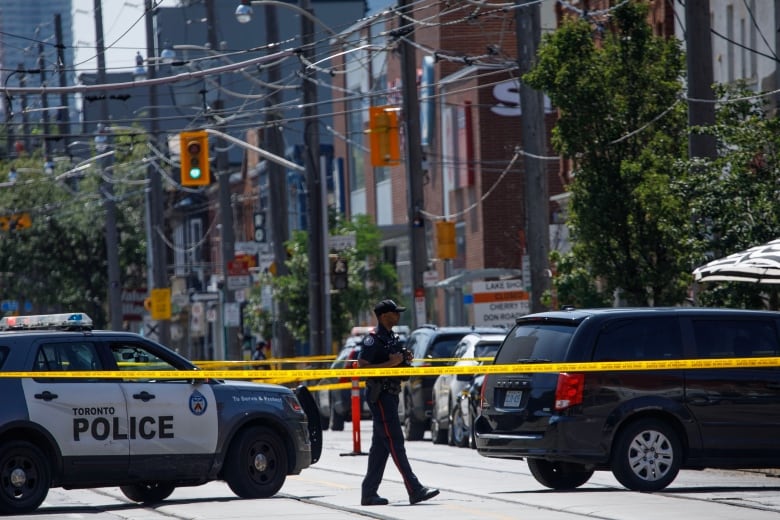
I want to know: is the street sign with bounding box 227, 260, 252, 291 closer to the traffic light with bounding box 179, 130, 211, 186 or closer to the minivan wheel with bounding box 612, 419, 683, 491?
the traffic light with bounding box 179, 130, 211, 186

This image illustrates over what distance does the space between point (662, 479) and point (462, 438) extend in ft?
30.0

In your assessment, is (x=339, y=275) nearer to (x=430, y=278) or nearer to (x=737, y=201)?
(x=430, y=278)

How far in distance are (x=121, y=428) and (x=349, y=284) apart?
3280 cm

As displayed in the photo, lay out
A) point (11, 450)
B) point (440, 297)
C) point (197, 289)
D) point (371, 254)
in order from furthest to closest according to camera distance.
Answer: point (197, 289) < point (440, 297) < point (371, 254) < point (11, 450)

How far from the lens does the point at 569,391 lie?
15.2 metres

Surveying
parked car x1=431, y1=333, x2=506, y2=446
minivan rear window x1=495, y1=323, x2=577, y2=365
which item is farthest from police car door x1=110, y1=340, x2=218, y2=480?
parked car x1=431, y1=333, x2=506, y2=446

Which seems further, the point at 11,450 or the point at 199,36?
the point at 199,36

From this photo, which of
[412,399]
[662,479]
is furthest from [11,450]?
[412,399]

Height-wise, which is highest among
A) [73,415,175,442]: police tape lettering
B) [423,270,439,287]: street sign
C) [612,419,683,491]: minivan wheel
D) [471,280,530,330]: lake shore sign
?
[423,270,439,287]: street sign

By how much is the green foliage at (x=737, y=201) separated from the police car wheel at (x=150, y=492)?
338 inches

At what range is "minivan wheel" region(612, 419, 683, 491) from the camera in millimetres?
15398

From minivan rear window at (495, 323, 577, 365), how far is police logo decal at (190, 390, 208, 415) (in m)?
3.04

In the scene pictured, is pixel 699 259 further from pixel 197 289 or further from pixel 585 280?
pixel 197 289

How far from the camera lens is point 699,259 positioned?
21.7 metres
